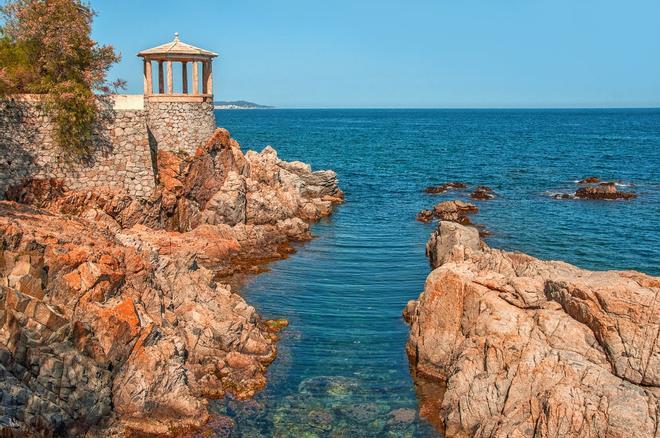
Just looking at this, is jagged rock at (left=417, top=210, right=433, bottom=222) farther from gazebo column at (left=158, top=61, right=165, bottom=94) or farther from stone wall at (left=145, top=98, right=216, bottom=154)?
gazebo column at (left=158, top=61, right=165, bottom=94)

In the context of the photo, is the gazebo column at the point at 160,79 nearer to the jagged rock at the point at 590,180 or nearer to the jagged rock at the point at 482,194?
the jagged rock at the point at 482,194

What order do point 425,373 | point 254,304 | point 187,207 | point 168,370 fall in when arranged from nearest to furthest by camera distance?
point 168,370 → point 425,373 → point 254,304 → point 187,207

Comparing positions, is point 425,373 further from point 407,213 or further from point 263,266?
point 407,213

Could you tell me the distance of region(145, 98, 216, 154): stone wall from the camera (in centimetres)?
3862

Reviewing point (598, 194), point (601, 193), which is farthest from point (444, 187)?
point (601, 193)

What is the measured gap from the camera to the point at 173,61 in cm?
3947

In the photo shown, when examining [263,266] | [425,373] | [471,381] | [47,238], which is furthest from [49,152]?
[471,381]

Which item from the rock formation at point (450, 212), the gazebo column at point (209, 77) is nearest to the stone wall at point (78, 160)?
the gazebo column at point (209, 77)

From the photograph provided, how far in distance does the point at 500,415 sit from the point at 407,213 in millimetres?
33503

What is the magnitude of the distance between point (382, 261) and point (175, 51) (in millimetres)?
17203

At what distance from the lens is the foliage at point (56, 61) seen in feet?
111

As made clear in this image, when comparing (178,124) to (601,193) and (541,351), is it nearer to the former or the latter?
(541,351)

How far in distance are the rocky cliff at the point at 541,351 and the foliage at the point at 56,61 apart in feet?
70.4

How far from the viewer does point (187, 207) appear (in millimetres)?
38531
